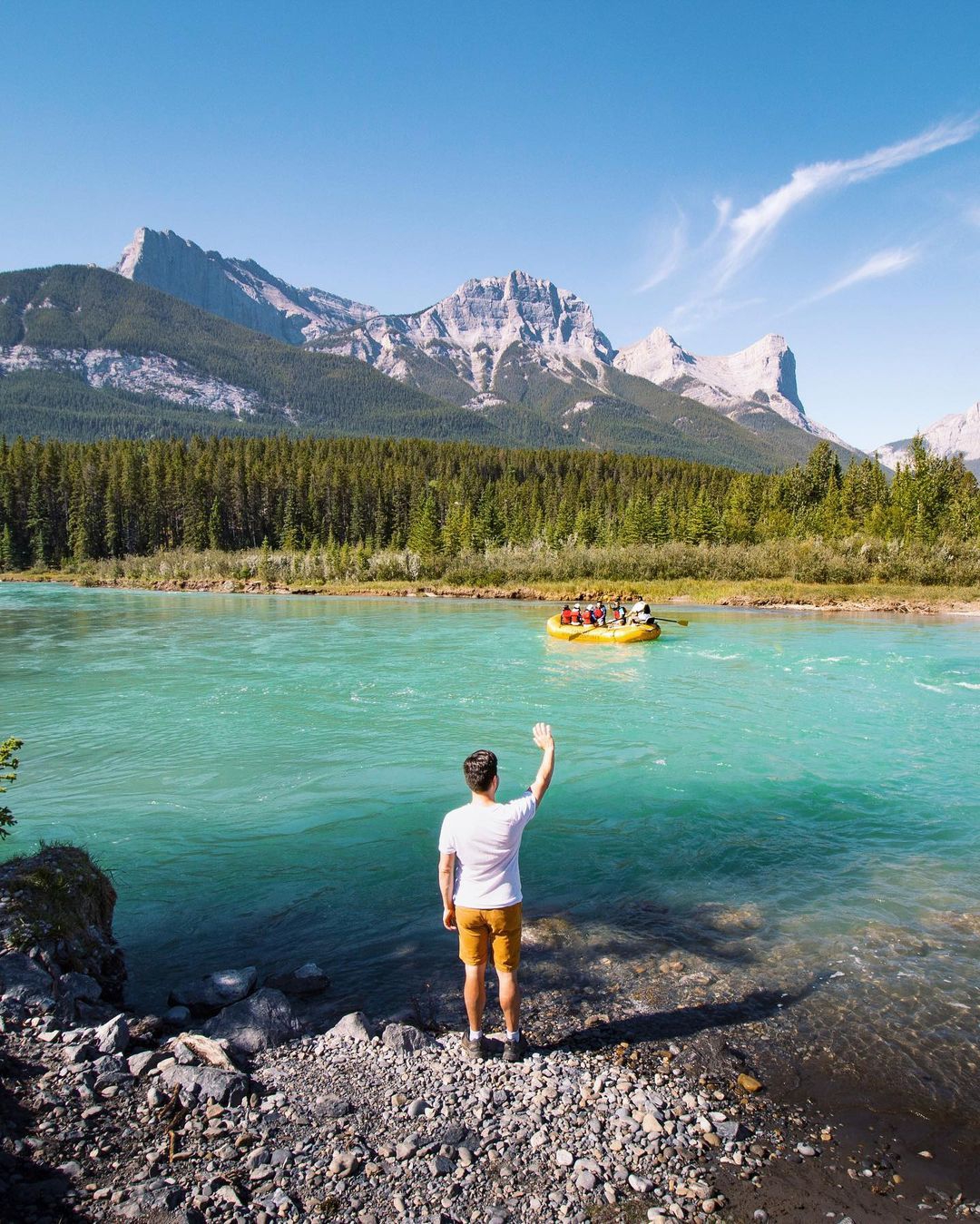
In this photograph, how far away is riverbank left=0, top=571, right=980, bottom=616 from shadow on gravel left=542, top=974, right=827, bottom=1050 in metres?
52.5

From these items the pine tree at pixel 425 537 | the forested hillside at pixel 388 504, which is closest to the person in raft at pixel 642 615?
the forested hillside at pixel 388 504

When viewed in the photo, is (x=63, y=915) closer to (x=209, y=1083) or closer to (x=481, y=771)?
(x=209, y=1083)

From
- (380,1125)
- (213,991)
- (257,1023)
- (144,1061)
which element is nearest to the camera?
(380,1125)

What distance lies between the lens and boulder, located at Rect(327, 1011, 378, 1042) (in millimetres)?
5750

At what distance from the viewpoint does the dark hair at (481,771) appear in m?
5.50

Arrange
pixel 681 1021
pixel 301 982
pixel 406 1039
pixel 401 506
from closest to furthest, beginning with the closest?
pixel 406 1039, pixel 681 1021, pixel 301 982, pixel 401 506

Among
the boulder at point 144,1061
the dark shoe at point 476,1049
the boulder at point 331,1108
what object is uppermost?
the boulder at point 144,1061

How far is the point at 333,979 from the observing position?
7.20m

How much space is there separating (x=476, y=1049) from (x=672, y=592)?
206 ft

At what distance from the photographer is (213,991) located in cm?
660

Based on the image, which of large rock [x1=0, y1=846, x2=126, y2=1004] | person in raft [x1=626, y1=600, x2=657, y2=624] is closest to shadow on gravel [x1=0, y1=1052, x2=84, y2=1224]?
large rock [x1=0, y1=846, x2=126, y2=1004]

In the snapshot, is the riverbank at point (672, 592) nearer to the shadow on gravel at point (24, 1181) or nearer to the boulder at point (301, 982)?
the boulder at point (301, 982)

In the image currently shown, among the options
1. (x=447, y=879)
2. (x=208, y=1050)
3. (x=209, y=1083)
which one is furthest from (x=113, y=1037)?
(x=447, y=879)

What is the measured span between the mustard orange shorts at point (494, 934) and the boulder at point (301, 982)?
6.36ft
